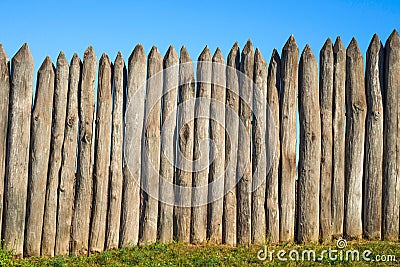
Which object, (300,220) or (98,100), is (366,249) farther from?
(98,100)

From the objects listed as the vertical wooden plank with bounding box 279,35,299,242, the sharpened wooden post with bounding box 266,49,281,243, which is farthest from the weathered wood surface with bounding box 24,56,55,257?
the vertical wooden plank with bounding box 279,35,299,242

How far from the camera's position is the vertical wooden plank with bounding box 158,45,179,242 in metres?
9.87

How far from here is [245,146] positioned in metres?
9.91

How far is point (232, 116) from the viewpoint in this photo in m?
9.98

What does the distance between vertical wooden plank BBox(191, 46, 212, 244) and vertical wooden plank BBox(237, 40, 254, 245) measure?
1.80ft

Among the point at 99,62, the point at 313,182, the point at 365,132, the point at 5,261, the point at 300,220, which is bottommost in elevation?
the point at 5,261

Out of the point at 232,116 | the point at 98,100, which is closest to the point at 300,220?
the point at 232,116

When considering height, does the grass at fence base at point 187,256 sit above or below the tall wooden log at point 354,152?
below

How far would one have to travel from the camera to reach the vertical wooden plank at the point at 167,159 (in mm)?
9867

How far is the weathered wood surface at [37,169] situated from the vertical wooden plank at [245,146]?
3.19m

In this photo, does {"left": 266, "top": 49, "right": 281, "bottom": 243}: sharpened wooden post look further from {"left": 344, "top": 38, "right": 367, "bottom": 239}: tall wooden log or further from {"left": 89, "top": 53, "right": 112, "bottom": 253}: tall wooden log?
{"left": 89, "top": 53, "right": 112, "bottom": 253}: tall wooden log

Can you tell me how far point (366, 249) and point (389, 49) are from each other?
3.41 m

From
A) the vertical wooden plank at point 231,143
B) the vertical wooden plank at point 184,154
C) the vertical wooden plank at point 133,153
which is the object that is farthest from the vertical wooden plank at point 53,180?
the vertical wooden plank at point 231,143

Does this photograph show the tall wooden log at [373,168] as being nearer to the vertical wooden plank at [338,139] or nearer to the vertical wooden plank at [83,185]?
the vertical wooden plank at [338,139]
